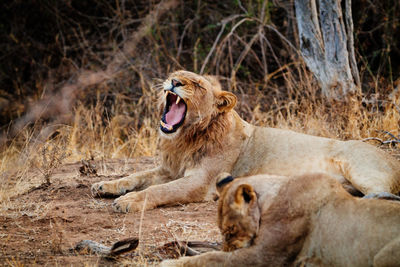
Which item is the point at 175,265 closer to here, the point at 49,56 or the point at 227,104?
the point at 227,104

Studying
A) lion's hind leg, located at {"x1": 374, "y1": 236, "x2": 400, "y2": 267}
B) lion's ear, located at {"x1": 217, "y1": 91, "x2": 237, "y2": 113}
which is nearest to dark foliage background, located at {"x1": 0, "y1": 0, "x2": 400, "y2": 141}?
lion's ear, located at {"x1": 217, "y1": 91, "x2": 237, "y2": 113}

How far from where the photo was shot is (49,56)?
30.7 feet

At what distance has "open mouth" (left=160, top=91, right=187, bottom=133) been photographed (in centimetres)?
411

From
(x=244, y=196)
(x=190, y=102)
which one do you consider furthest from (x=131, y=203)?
(x=244, y=196)

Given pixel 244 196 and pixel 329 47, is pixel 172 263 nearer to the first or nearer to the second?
pixel 244 196

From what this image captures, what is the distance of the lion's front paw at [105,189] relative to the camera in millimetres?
4164

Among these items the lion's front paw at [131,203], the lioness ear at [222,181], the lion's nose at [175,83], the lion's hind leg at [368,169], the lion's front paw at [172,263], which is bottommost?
the lion's front paw at [131,203]

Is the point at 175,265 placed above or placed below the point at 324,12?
below

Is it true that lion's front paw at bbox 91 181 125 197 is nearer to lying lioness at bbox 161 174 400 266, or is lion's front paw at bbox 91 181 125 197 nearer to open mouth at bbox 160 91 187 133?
open mouth at bbox 160 91 187 133

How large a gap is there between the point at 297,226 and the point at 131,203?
1.73 m

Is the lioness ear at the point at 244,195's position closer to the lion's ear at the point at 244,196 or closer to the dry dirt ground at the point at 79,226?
the lion's ear at the point at 244,196

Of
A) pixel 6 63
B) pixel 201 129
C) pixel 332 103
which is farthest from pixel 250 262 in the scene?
pixel 6 63

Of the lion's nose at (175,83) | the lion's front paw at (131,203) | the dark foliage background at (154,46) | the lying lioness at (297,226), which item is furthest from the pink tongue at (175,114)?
the dark foliage background at (154,46)

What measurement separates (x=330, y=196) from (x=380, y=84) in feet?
18.8
